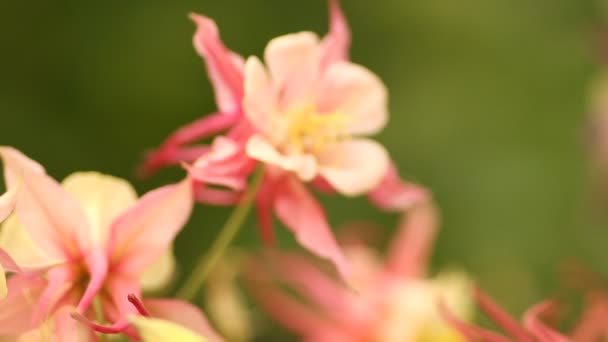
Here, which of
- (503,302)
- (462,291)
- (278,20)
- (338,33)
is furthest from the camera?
(278,20)

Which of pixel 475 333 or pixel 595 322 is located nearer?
pixel 475 333

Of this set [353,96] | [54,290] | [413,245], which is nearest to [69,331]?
Result: [54,290]

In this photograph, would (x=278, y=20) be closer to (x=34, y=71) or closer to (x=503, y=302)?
(x=34, y=71)

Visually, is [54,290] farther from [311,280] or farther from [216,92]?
[311,280]

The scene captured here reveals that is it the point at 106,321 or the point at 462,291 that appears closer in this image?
the point at 106,321

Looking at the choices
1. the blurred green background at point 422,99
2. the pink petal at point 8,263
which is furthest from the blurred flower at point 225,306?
the blurred green background at point 422,99

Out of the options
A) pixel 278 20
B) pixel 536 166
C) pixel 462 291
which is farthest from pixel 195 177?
pixel 536 166

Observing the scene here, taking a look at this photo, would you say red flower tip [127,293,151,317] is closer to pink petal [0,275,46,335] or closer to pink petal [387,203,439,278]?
pink petal [0,275,46,335]
